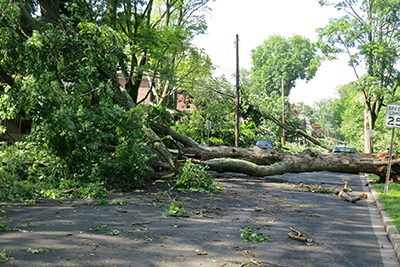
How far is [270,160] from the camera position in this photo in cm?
1636

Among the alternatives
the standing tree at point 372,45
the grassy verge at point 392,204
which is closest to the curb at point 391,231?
the grassy verge at point 392,204

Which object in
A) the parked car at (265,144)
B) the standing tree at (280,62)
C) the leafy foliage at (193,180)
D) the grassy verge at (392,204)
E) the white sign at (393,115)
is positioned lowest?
the grassy verge at (392,204)

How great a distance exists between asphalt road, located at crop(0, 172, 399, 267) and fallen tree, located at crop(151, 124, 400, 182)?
543 centimetres

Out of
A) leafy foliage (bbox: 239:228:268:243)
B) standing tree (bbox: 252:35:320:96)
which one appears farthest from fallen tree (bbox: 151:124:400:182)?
standing tree (bbox: 252:35:320:96)

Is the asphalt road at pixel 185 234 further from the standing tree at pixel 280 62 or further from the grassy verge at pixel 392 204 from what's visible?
the standing tree at pixel 280 62

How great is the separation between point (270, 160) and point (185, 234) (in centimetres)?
1076

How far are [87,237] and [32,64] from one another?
22.7 ft

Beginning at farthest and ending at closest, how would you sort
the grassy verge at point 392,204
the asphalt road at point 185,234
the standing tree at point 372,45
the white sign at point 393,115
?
the standing tree at point 372,45 < the white sign at point 393,115 < the grassy verge at point 392,204 < the asphalt road at point 185,234

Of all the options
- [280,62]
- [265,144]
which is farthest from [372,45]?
[280,62]

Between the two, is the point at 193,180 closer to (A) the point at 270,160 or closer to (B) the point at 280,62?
(A) the point at 270,160

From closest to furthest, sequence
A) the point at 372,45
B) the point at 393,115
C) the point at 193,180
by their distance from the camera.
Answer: the point at 193,180, the point at 393,115, the point at 372,45

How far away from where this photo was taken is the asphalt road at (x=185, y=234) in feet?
15.4

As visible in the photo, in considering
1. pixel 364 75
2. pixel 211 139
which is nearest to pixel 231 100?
pixel 211 139

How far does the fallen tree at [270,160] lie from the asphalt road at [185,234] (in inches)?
214
